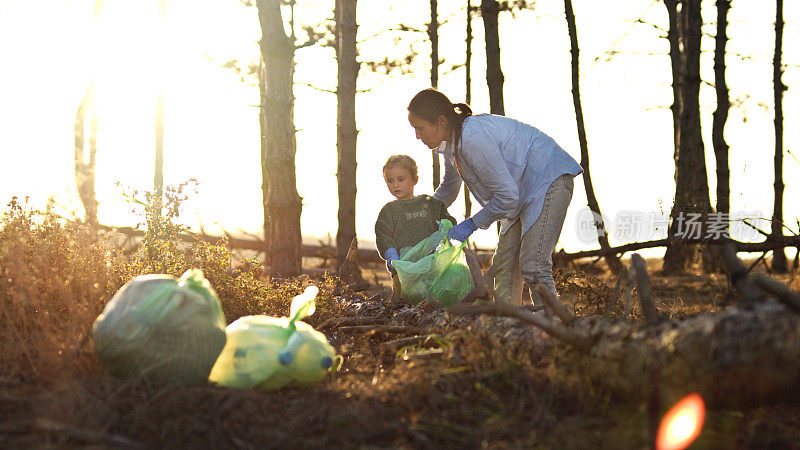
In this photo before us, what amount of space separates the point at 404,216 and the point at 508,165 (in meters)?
1.09

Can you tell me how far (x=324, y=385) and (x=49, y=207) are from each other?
3103 mm

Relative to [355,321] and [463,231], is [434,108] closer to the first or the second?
[463,231]

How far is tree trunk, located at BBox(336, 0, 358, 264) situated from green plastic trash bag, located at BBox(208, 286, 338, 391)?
25.0 feet

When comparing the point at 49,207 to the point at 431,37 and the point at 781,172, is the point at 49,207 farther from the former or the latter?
the point at 781,172

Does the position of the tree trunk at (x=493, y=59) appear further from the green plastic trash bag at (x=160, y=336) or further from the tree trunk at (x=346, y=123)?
the green plastic trash bag at (x=160, y=336)

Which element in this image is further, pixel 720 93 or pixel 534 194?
pixel 720 93

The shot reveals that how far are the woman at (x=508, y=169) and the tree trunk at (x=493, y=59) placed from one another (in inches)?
164

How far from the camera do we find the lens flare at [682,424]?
2.34 metres

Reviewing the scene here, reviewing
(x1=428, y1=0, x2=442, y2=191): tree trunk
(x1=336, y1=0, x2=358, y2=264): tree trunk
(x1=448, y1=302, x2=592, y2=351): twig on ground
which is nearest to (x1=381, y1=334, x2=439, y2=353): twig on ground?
(x1=448, y1=302, x2=592, y2=351): twig on ground

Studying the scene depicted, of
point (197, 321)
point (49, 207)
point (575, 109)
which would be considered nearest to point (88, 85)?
point (575, 109)

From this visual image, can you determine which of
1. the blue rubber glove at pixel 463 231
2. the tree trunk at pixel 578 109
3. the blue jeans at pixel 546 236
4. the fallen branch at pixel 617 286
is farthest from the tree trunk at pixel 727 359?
the tree trunk at pixel 578 109

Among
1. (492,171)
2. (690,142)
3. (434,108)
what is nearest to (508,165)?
(492,171)

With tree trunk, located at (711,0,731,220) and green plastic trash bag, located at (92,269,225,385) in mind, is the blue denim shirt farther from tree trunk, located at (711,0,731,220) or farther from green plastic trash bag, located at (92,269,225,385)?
tree trunk, located at (711,0,731,220)

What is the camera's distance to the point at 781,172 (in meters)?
14.3
